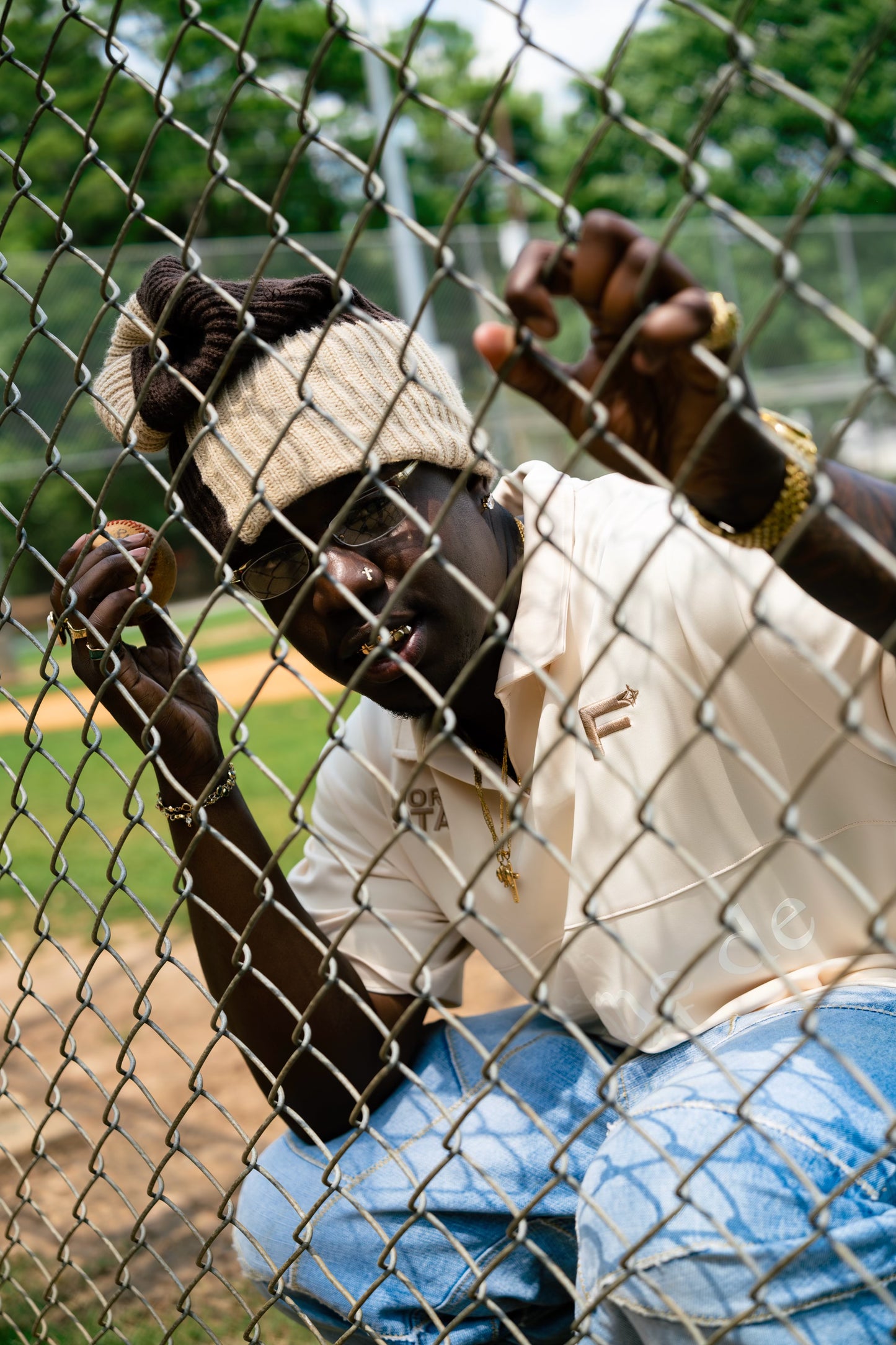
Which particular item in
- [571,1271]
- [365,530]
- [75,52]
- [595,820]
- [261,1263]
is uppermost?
[365,530]

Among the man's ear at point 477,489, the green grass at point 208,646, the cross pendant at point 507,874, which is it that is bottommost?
the green grass at point 208,646

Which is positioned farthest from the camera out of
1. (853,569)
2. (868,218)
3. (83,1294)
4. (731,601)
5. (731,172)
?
(731,172)

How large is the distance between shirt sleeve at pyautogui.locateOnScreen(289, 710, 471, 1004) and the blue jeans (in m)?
0.17

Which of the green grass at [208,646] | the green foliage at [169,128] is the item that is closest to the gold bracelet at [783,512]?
the green grass at [208,646]

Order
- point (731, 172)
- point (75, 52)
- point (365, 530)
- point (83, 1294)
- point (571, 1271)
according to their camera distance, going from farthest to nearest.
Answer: point (731, 172) → point (75, 52) → point (83, 1294) → point (571, 1271) → point (365, 530)

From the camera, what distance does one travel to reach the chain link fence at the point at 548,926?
1098 mm

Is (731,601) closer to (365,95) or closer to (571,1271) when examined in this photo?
(571,1271)

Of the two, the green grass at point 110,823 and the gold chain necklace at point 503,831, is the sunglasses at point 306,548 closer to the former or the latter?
the gold chain necklace at point 503,831

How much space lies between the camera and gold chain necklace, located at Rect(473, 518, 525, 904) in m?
1.97

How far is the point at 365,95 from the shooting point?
34.0 metres

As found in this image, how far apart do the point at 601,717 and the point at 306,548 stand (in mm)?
505

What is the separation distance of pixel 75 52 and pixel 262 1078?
3102 cm

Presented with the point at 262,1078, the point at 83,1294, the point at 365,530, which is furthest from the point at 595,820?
the point at 83,1294

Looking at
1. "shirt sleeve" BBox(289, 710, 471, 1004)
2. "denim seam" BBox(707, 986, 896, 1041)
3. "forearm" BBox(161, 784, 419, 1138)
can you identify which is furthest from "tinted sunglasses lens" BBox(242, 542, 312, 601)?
"denim seam" BBox(707, 986, 896, 1041)
